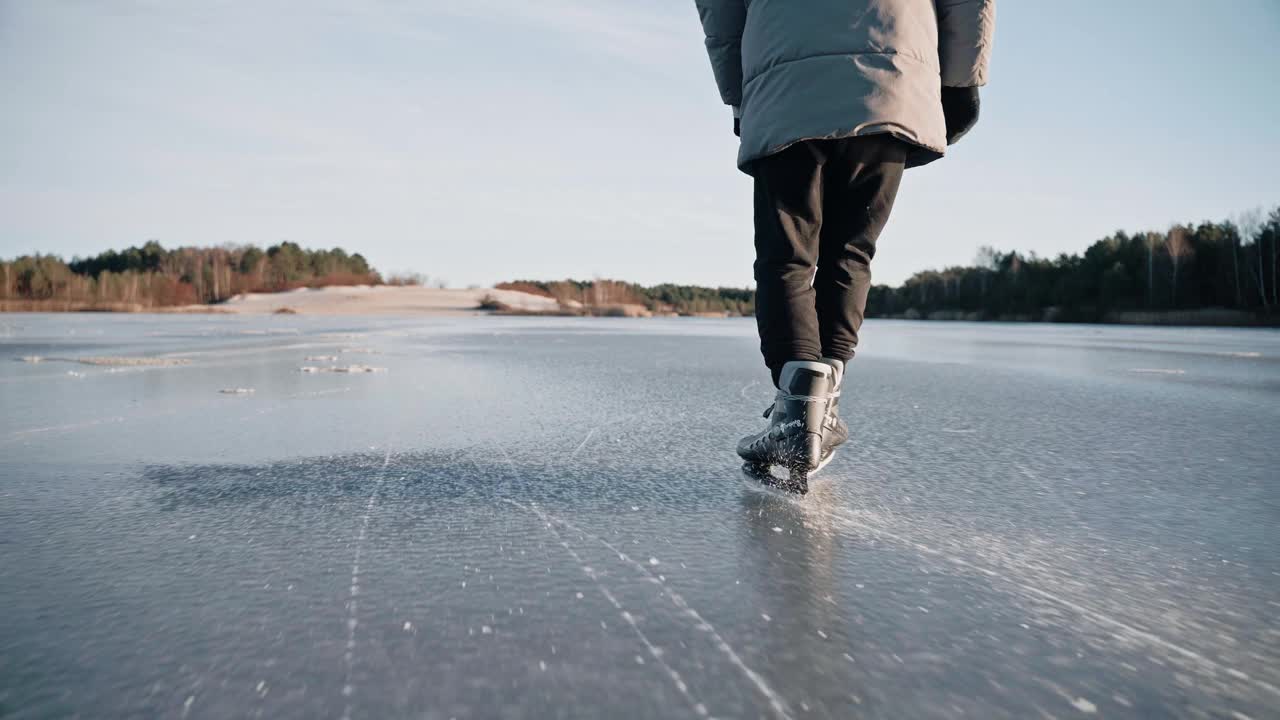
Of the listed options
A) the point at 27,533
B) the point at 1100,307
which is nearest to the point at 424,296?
the point at 1100,307

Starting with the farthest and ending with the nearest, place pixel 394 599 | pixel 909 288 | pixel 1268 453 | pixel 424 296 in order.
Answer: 1. pixel 909 288
2. pixel 424 296
3. pixel 1268 453
4. pixel 394 599

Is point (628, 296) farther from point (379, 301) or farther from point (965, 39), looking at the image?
point (965, 39)

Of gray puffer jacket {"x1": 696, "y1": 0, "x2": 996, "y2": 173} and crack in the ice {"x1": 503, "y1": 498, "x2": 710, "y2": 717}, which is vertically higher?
gray puffer jacket {"x1": 696, "y1": 0, "x2": 996, "y2": 173}

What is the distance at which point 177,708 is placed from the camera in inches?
29.4

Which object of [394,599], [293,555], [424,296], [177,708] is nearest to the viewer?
[177,708]

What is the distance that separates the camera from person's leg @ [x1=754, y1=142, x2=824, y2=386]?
69.2 inches

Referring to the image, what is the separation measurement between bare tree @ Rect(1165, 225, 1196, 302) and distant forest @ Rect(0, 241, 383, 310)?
49.7m

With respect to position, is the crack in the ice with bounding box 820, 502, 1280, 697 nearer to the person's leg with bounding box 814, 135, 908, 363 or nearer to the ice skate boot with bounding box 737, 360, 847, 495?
the ice skate boot with bounding box 737, 360, 847, 495

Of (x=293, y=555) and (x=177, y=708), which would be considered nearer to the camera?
(x=177, y=708)

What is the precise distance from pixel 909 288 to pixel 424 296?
45.8m

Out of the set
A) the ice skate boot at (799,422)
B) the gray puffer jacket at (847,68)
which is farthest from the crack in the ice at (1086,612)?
the gray puffer jacket at (847,68)

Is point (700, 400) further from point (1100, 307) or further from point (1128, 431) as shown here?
point (1100, 307)

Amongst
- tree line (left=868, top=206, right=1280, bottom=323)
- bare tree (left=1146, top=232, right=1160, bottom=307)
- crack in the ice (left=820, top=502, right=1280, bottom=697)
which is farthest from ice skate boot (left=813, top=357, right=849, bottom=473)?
bare tree (left=1146, top=232, right=1160, bottom=307)

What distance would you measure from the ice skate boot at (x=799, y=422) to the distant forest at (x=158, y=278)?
51.3m
